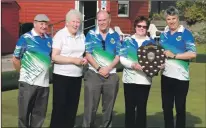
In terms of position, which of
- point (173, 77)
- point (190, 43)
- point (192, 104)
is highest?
point (190, 43)

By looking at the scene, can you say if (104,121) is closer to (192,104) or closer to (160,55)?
(160,55)

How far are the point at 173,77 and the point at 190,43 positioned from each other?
52cm

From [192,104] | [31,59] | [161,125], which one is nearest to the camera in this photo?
[31,59]

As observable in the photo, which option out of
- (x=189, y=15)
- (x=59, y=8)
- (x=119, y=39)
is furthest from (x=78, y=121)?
(x=59, y=8)

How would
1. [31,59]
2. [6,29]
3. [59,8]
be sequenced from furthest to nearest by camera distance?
1. [59,8]
2. [6,29]
3. [31,59]

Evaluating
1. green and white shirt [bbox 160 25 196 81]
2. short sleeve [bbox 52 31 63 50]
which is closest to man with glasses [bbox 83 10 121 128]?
short sleeve [bbox 52 31 63 50]

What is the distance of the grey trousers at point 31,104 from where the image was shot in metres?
6.09

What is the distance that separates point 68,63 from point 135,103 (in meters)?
1.07

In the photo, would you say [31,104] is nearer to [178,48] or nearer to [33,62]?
[33,62]

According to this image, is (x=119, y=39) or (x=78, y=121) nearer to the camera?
(x=119, y=39)

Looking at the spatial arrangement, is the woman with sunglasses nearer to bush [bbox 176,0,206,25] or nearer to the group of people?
the group of people

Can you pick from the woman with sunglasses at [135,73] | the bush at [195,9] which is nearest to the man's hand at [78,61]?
the woman with sunglasses at [135,73]

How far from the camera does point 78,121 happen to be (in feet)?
25.4

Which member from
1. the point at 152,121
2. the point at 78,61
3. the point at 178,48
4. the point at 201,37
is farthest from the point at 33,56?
the point at 201,37
